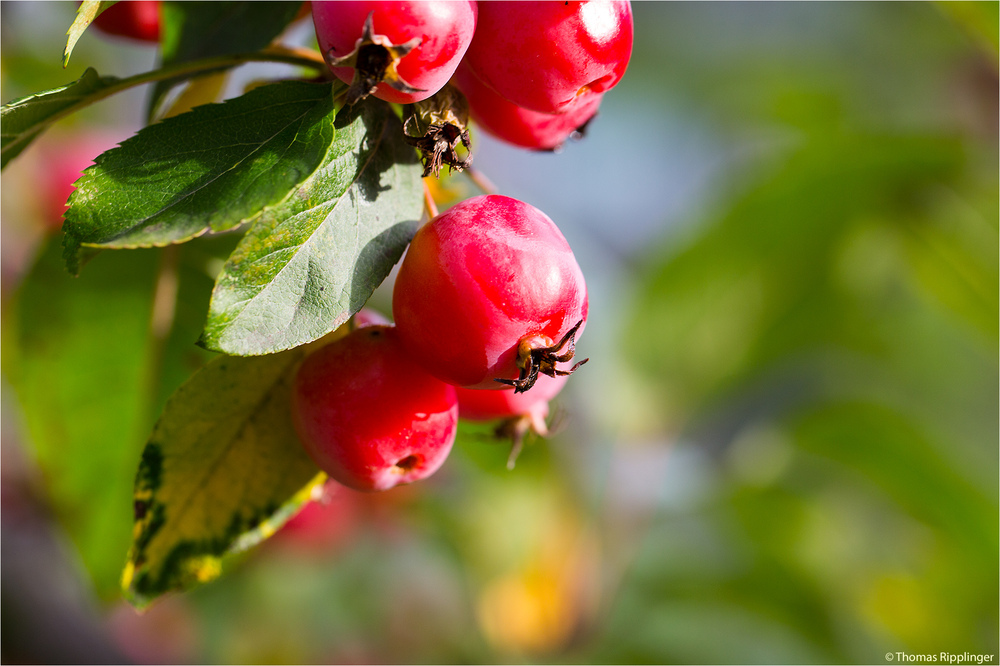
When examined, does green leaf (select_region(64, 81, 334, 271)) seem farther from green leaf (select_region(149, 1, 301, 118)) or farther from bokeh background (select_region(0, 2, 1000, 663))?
bokeh background (select_region(0, 2, 1000, 663))

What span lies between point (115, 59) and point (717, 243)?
1256mm

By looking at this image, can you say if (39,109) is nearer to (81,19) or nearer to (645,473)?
(81,19)

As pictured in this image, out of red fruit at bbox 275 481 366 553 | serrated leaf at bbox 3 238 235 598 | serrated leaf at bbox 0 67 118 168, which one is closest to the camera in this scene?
serrated leaf at bbox 0 67 118 168

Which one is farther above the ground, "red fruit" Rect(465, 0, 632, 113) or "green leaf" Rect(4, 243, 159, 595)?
"red fruit" Rect(465, 0, 632, 113)

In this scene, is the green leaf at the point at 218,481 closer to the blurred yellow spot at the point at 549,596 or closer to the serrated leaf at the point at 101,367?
the serrated leaf at the point at 101,367

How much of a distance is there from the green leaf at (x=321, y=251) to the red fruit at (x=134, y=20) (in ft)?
1.08

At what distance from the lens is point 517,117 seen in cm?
59

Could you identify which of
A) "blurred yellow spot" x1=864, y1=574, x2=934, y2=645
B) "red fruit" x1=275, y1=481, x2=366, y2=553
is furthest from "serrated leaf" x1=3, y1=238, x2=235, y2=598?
"blurred yellow spot" x1=864, y1=574, x2=934, y2=645

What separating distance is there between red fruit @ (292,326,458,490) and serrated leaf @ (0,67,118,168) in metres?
0.27

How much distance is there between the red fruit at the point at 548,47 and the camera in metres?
0.49

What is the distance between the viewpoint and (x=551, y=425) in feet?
2.64

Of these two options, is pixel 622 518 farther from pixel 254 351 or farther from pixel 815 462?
pixel 254 351

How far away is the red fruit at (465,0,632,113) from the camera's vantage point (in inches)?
19.2

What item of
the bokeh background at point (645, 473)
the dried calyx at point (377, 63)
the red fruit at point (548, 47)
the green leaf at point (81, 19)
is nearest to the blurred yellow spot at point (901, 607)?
the bokeh background at point (645, 473)
